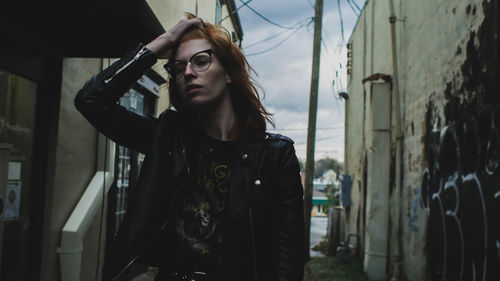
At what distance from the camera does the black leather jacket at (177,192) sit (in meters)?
1.63

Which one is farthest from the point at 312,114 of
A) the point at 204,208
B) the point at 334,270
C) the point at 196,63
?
the point at 204,208

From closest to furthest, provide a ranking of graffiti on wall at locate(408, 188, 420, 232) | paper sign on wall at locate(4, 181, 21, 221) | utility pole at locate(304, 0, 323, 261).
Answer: paper sign on wall at locate(4, 181, 21, 221) < graffiti on wall at locate(408, 188, 420, 232) < utility pole at locate(304, 0, 323, 261)

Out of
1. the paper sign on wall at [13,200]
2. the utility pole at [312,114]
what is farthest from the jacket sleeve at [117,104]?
the utility pole at [312,114]

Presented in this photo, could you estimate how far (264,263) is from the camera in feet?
5.57

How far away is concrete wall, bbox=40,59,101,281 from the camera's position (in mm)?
3859

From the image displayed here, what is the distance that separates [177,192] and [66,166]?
2.84 m

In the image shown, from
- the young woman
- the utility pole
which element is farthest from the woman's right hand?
the utility pole

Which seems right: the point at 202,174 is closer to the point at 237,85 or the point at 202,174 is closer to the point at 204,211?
the point at 204,211

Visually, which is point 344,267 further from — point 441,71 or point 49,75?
point 49,75

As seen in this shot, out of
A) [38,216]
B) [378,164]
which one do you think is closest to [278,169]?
[38,216]

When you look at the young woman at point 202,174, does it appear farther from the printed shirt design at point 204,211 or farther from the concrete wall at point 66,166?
the concrete wall at point 66,166

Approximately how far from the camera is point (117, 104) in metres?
1.79

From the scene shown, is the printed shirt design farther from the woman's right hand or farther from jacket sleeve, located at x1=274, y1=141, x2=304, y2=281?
the woman's right hand

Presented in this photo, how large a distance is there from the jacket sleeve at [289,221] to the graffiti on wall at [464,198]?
2856 mm
